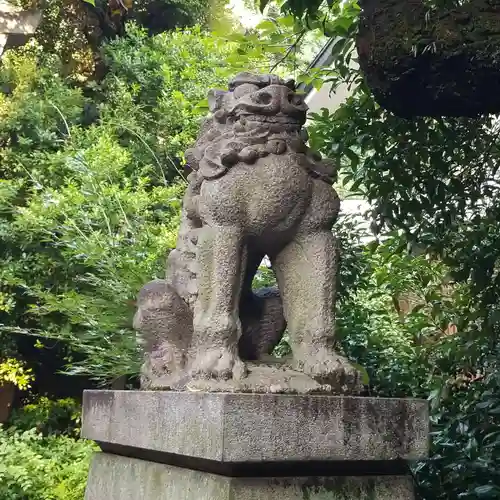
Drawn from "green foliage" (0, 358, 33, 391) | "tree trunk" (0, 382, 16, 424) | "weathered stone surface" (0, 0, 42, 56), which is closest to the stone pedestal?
"green foliage" (0, 358, 33, 391)

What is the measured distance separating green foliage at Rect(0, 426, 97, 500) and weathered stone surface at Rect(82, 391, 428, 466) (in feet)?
12.7

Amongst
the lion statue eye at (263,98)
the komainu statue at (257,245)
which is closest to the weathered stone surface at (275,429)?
the komainu statue at (257,245)

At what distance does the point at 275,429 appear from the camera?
1945 mm

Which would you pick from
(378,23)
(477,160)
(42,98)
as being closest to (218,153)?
(378,23)

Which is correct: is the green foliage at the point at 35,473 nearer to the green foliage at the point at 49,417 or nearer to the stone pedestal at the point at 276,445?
the green foliage at the point at 49,417

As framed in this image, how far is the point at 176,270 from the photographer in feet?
8.76

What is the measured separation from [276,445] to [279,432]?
0.11 feet

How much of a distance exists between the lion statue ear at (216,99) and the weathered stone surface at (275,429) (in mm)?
982

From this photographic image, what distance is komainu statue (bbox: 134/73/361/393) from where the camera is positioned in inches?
87.4

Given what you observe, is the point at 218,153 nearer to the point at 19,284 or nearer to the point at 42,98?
the point at 19,284

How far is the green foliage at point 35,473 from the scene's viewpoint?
5.74 m

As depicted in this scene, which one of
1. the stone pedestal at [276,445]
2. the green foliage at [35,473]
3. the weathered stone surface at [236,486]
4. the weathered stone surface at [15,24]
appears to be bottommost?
the green foliage at [35,473]

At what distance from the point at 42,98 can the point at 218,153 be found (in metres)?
6.42

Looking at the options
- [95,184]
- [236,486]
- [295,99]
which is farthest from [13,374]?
[236,486]
